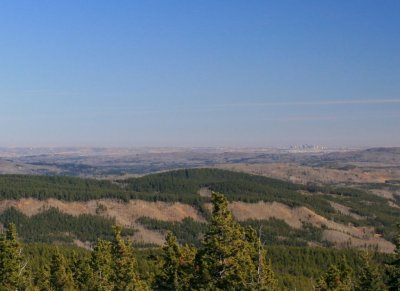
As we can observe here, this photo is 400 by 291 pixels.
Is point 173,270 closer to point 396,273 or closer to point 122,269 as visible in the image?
point 122,269

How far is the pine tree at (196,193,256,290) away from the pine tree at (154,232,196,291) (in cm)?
1205

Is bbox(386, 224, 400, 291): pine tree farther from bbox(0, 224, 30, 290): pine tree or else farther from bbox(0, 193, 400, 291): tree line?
bbox(0, 224, 30, 290): pine tree

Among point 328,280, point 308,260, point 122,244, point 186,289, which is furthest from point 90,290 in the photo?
point 308,260

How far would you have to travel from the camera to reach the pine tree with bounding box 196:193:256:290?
4525cm

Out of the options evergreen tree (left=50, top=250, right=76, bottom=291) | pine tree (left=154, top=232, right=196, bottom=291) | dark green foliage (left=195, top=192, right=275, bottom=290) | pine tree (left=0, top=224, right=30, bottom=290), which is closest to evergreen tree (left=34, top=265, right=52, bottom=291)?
evergreen tree (left=50, top=250, right=76, bottom=291)

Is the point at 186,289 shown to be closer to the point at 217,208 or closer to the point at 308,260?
the point at 217,208

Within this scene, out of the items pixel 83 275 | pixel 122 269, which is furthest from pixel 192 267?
pixel 83 275

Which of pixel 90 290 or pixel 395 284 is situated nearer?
pixel 395 284

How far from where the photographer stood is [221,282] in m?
46.0

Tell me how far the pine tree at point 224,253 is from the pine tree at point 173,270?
1205 cm

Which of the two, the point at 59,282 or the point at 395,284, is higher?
the point at 395,284

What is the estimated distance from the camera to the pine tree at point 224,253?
148ft

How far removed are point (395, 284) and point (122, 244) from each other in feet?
100

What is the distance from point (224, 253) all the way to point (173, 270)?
16077mm
